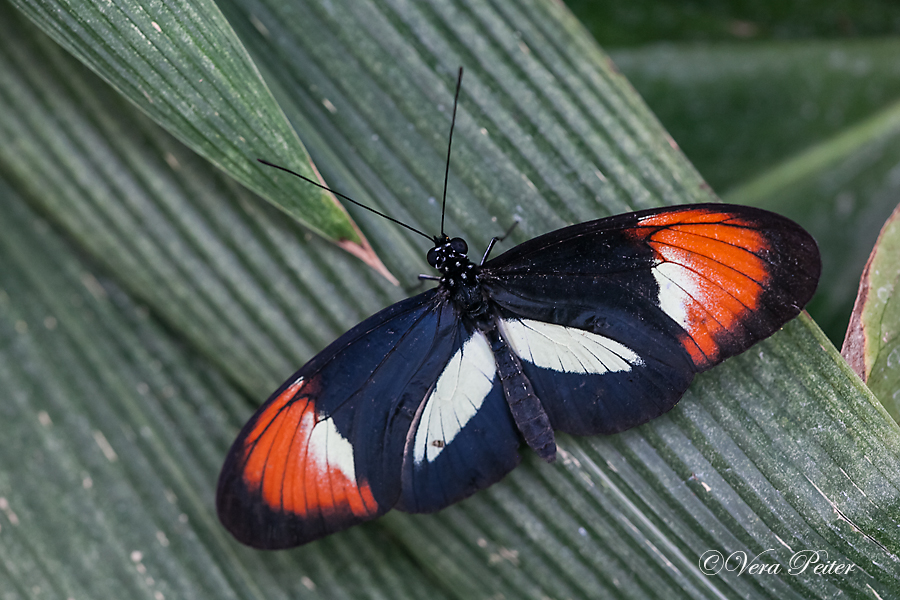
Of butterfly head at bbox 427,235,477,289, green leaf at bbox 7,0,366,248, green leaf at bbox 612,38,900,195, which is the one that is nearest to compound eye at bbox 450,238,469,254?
butterfly head at bbox 427,235,477,289

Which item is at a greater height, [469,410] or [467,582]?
[469,410]

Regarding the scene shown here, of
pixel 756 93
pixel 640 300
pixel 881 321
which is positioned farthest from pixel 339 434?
pixel 756 93

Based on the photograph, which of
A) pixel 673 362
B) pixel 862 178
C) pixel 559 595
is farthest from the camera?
pixel 862 178

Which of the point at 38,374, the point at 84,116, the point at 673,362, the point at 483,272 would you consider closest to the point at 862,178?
the point at 673,362

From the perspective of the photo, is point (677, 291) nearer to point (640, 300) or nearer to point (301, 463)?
point (640, 300)

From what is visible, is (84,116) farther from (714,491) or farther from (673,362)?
(714,491)
